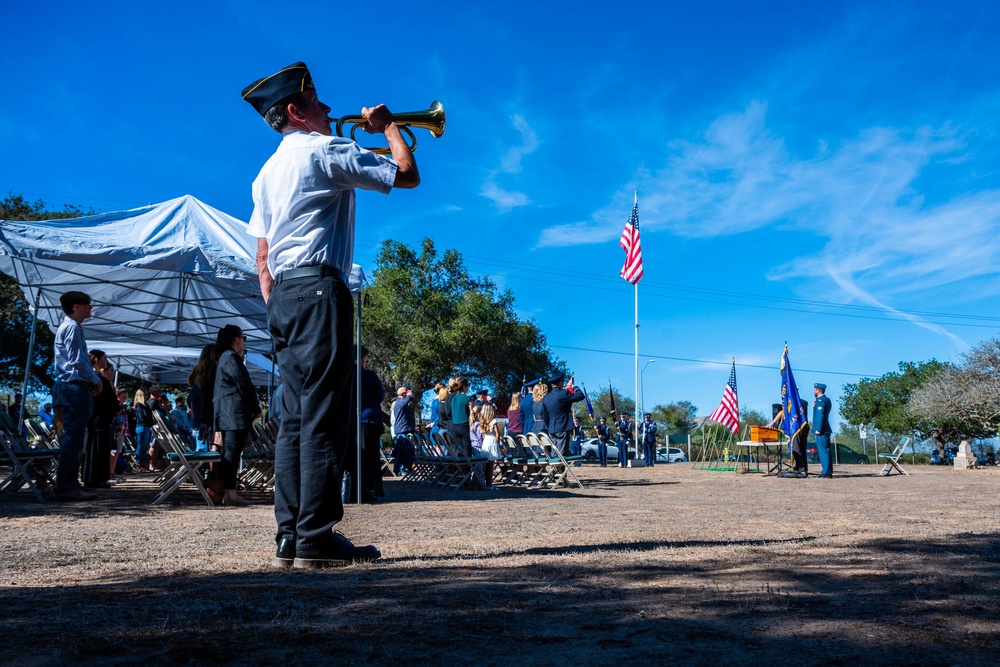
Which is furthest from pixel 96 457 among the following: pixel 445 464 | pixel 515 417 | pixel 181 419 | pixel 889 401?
pixel 889 401

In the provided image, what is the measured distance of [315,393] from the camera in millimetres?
3693

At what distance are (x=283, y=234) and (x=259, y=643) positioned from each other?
7.33ft

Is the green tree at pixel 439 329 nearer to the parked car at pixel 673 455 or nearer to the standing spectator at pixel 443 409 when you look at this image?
the parked car at pixel 673 455

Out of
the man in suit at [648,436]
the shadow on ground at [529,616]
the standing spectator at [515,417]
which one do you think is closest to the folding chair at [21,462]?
the shadow on ground at [529,616]

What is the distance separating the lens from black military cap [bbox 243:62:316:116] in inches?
160

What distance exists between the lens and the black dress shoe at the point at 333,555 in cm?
361

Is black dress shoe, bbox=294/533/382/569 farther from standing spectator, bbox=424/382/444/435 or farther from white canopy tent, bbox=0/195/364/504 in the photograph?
standing spectator, bbox=424/382/444/435

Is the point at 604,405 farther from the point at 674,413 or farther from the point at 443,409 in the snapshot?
the point at 443,409

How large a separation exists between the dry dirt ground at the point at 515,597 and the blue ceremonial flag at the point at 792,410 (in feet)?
49.9

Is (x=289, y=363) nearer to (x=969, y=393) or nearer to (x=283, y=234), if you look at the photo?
(x=283, y=234)

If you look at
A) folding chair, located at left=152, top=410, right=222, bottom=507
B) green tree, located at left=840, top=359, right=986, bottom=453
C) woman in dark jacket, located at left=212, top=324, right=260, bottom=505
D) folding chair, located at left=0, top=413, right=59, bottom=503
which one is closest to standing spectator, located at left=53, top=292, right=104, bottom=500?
folding chair, located at left=0, top=413, right=59, bottom=503

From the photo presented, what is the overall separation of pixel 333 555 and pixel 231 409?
5.25 m

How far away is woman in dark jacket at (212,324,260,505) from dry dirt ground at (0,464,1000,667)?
279 centimetres

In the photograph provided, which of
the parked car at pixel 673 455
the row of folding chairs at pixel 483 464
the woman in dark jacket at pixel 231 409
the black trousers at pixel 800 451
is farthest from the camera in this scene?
the parked car at pixel 673 455
